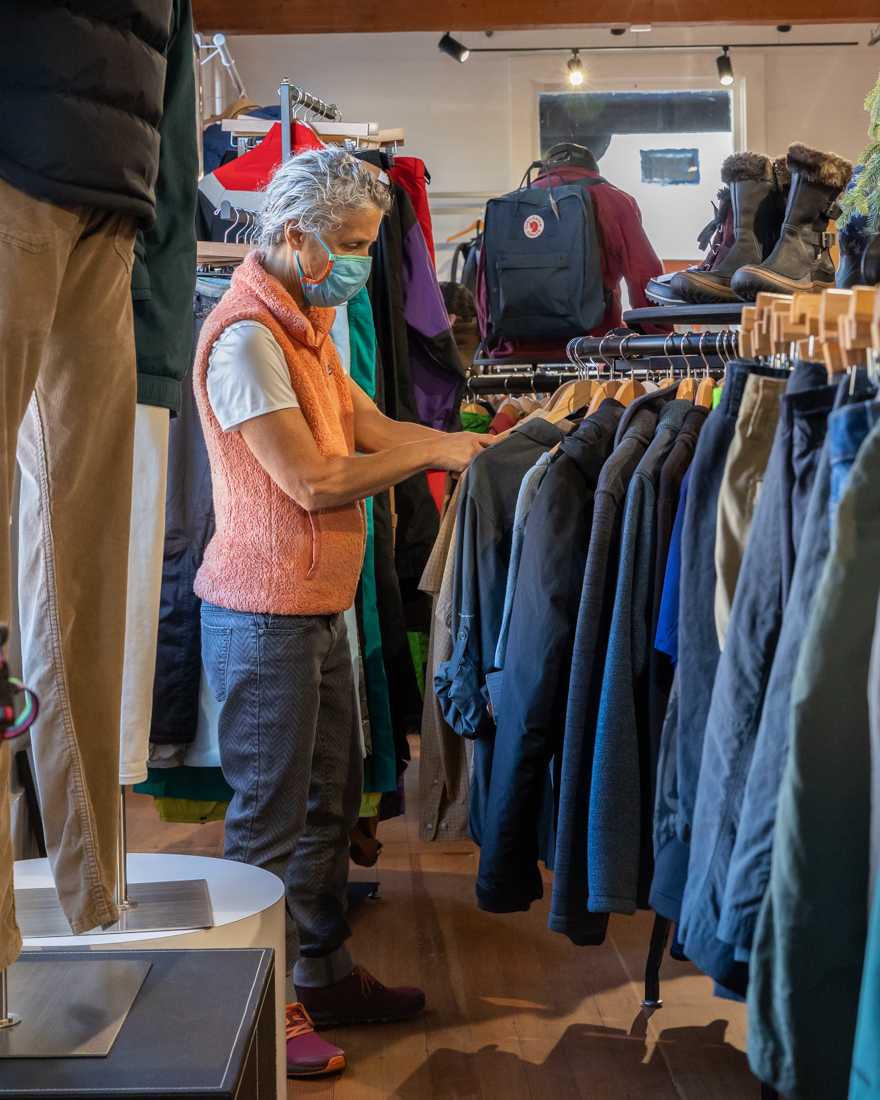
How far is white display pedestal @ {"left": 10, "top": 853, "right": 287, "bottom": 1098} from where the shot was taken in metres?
1.75

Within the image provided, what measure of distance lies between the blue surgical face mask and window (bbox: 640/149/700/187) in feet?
16.4

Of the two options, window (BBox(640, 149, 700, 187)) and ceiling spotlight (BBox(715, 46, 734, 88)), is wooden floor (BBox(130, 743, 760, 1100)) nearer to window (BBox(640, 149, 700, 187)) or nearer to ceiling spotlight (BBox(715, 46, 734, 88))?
window (BBox(640, 149, 700, 187))

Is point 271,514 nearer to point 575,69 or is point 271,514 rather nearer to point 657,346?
point 657,346

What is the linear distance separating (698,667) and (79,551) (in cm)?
76

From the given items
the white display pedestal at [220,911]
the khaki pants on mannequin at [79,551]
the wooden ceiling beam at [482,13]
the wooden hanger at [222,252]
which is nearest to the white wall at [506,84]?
the wooden ceiling beam at [482,13]

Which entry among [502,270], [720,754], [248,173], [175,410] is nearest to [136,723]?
[175,410]

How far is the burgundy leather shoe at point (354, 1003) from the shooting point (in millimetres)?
2523

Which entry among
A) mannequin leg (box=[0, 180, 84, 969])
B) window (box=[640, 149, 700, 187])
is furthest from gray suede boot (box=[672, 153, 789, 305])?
window (box=[640, 149, 700, 187])

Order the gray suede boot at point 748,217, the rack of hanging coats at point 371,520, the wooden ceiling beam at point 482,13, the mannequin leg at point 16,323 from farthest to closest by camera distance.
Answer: the wooden ceiling beam at point 482,13
the rack of hanging coats at point 371,520
the gray suede boot at point 748,217
the mannequin leg at point 16,323

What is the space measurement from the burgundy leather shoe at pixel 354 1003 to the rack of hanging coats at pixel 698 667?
1.14 feet

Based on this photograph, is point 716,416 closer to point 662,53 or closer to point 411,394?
point 411,394

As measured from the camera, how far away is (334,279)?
234 centimetres

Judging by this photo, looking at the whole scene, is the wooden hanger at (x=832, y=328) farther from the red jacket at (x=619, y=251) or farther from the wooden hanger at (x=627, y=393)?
the red jacket at (x=619, y=251)

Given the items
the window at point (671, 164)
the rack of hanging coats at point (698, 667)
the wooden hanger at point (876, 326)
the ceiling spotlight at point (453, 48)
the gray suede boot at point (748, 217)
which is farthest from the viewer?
the window at point (671, 164)
